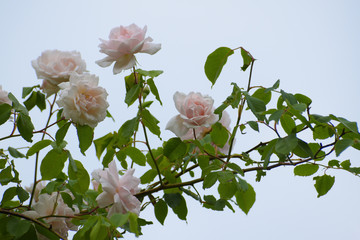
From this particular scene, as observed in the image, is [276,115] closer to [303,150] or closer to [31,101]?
[303,150]

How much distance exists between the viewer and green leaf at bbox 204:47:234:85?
824 millimetres

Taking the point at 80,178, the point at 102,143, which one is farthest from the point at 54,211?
the point at 102,143

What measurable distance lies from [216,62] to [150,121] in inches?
6.8

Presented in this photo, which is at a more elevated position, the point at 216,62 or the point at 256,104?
the point at 216,62

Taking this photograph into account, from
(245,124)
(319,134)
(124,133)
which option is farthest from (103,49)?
(319,134)

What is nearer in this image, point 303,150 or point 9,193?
point 303,150

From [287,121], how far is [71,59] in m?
0.44

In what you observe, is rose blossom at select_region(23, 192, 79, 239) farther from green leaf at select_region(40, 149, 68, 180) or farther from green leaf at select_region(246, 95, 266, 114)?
green leaf at select_region(246, 95, 266, 114)

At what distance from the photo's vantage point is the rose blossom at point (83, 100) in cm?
78

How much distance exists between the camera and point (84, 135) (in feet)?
2.69

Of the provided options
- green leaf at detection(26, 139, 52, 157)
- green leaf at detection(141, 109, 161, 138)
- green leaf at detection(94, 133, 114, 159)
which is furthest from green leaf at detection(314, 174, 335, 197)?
green leaf at detection(26, 139, 52, 157)

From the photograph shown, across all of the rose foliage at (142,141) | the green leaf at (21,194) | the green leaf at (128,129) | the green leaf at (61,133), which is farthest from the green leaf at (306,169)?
the green leaf at (21,194)

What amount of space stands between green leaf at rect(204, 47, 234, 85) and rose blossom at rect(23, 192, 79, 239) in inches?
15.4

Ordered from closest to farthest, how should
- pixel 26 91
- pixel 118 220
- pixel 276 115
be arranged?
pixel 118 220, pixel 276 115, pixel 26 91
